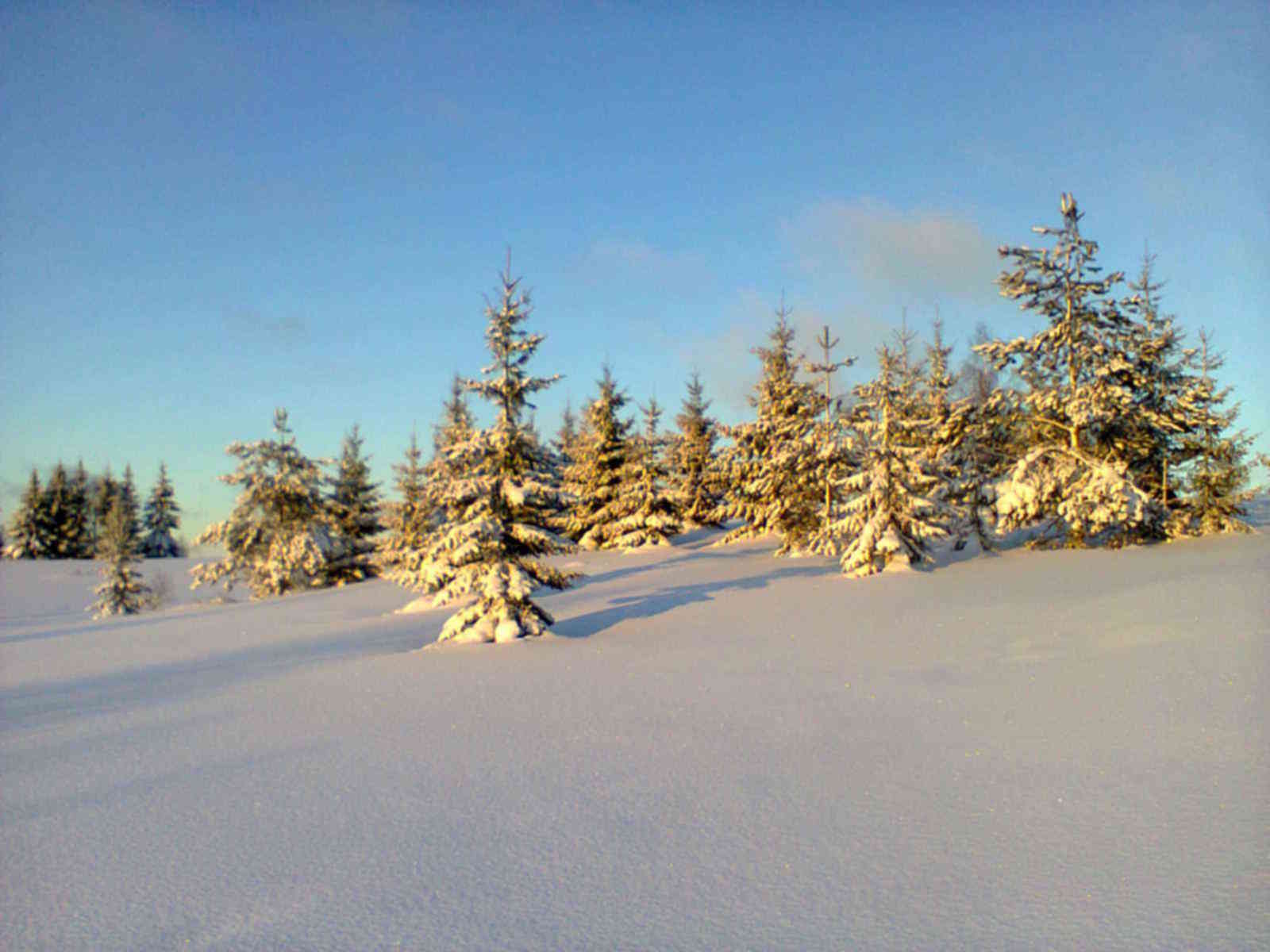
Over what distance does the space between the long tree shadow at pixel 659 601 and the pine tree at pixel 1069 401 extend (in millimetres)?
6653

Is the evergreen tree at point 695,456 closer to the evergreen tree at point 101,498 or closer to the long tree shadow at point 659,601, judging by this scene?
the long tree shadow at point 659,601

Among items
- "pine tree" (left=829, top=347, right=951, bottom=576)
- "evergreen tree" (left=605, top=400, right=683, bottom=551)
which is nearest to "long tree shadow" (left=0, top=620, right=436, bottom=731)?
"pine tree" (left=829, top=347, right=951, bottom=576)

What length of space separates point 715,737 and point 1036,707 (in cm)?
356

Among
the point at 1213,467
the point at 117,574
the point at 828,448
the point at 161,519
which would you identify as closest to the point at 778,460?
the point at 828,448

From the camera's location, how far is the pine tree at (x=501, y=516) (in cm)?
1354

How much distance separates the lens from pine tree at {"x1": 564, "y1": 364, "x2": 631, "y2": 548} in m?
38.4

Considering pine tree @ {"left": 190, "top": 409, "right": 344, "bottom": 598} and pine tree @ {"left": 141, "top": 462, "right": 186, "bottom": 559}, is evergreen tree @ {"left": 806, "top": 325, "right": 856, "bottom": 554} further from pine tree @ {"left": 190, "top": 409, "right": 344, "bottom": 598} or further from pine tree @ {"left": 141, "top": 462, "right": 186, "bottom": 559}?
pine tree @ {"left": 141, "top": 462, "right": 186, "bottom": 559}

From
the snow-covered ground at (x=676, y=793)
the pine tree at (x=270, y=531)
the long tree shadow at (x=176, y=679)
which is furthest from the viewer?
the pine tree at (x=270, y=531)

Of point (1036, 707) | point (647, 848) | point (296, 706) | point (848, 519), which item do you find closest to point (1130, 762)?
point (1036, 707)

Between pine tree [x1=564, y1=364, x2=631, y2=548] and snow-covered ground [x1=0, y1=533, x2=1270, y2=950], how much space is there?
25456mm

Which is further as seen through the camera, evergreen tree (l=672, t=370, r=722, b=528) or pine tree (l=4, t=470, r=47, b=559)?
pine tree (l=4, t=470, r=47, b=559)

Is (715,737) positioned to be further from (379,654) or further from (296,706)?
(379,654)

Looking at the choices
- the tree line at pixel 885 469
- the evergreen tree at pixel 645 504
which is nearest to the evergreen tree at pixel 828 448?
the tree line at pixel 885 469

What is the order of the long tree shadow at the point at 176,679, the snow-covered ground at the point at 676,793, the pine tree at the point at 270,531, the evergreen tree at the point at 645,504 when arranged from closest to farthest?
the snow-covered ground at the point at 676,793 → the long tree shadow at the point at 176,679 → the pine tree at the point at 270,531 → the evergreen tree at the point at 645,504
